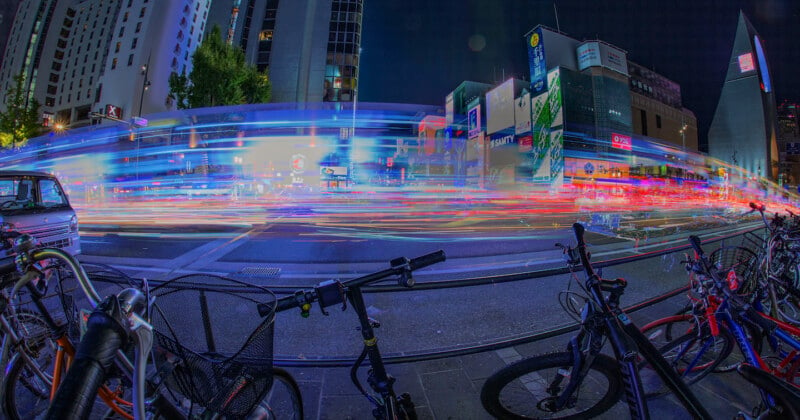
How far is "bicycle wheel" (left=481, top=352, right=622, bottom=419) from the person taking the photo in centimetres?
206

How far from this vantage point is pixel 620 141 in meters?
50.8

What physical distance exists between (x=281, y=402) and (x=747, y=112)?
10973 centimetres

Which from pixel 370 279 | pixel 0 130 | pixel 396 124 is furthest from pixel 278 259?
pixel 396 124

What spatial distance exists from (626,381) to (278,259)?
6.83m

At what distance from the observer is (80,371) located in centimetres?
67

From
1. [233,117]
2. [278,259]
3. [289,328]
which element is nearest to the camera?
[289,328]

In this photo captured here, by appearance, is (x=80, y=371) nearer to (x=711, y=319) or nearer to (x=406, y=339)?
(x=406, y=339)

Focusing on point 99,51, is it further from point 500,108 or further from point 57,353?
point 57,353

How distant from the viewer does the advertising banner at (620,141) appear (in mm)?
49847

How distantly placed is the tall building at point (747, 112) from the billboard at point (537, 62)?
6211 centimetres

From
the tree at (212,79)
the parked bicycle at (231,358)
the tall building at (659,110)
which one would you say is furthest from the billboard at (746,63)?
the parked bicycle at (231,358)

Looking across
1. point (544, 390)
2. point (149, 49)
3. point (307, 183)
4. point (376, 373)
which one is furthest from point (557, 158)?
point (149, 49)

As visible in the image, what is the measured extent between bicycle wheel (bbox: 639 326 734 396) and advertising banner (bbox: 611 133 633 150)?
189 feet

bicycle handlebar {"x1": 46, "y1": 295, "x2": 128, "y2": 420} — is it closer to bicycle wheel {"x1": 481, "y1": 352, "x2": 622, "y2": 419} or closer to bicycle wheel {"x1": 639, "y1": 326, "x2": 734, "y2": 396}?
bicycle wheel {"x1": 481, "y1": 352, "x2": 622, "y2": 419}
